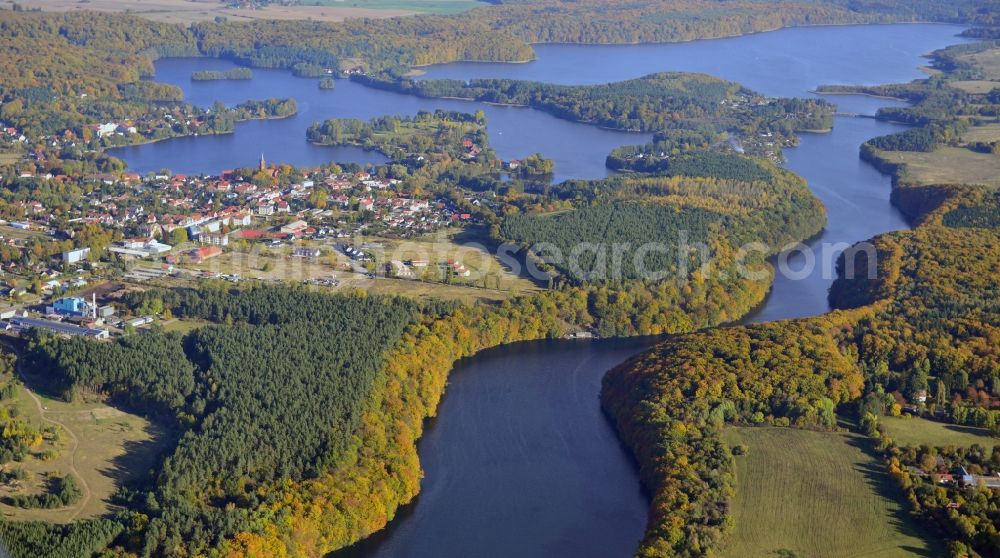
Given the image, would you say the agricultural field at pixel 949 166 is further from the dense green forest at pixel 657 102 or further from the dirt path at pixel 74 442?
the dirt path at pixel 74 442

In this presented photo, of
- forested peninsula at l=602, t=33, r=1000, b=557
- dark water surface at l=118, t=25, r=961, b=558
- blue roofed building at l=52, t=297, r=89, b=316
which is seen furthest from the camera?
Answer: blue roofed building at l=52, t=297, r=89, b=316

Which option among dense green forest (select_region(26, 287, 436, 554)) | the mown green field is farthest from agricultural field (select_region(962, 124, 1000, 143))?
the mown green field

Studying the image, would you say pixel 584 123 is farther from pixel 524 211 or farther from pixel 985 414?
pixel 985 414

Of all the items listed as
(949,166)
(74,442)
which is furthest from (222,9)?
(74,442)

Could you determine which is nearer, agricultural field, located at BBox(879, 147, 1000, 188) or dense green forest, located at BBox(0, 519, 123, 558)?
dense green forest, located at BBox(0, 519, 123, 558)

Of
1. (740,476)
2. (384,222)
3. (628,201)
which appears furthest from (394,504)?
(628,201)

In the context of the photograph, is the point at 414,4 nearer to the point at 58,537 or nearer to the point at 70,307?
the point at 70,307

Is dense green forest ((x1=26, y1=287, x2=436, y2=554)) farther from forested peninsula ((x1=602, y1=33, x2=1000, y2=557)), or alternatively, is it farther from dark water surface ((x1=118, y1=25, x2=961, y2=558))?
forested peninsula ((x1=602, y1=33, x2=1000, y2=557))
